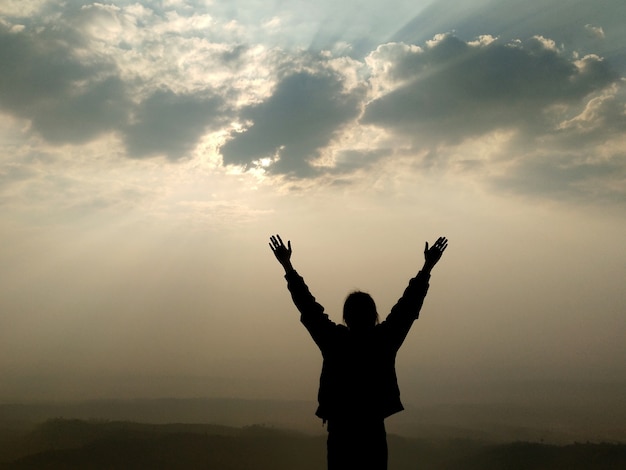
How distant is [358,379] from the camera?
13.9ft

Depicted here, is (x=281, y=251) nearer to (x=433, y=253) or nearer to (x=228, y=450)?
(x=433, y=253)

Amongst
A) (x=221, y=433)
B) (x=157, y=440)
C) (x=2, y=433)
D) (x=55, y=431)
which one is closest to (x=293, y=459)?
(x=221, y=433)

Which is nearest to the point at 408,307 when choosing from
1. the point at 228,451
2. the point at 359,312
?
the point at 359,312

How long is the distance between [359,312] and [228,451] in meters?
84.3

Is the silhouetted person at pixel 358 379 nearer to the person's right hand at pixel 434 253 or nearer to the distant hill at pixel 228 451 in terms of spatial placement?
the person's right hand at pixel 434 253

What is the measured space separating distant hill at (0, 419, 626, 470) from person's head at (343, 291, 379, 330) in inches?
2962

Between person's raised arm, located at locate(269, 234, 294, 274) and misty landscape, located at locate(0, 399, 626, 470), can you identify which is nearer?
person's raised arm, located at locate(269, 234, 294, 274)

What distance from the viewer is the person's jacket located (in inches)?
166

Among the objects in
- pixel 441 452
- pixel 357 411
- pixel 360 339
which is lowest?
pixel 441 452

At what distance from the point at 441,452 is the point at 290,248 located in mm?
96251

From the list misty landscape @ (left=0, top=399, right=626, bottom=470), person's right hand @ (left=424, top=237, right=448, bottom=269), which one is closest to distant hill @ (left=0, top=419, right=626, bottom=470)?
misty landscape @ (left=0, top=399, right=626, bottom=470)

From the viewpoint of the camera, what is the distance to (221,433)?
88.4 meters

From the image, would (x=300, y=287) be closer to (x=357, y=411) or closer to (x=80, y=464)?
(x=357, y=411)

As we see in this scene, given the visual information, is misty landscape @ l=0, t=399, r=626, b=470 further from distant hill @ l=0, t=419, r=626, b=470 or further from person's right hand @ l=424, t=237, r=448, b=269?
person's right hand @ l=424, t=237, r=448, b=269
